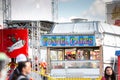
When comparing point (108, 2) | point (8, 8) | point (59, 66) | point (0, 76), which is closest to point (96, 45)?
point (59, 66)

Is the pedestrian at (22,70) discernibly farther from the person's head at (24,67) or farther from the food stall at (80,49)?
the food stall at (80,49)

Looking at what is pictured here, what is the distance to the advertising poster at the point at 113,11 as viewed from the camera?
36159 millimetres

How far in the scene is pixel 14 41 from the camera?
13000 millimetres

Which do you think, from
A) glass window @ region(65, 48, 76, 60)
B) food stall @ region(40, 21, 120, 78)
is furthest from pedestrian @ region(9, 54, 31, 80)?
glass window @ region(65, 48, 76, 60)

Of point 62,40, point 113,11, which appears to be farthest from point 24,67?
point 113,11

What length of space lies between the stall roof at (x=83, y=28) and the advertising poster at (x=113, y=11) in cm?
1745

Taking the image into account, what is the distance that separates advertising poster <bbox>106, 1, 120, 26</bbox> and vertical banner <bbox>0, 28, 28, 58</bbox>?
76.8 feet

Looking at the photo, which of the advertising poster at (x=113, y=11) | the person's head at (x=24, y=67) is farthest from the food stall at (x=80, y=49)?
the advertising poster at (x=113, y=11)

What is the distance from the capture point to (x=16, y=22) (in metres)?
24.1

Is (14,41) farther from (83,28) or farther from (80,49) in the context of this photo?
(83,28)

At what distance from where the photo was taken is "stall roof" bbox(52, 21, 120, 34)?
1772 cm

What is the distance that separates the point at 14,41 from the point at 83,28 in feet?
18.6

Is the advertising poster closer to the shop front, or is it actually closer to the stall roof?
the stall roof

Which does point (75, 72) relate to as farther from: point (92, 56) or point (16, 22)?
point (16, 22)
